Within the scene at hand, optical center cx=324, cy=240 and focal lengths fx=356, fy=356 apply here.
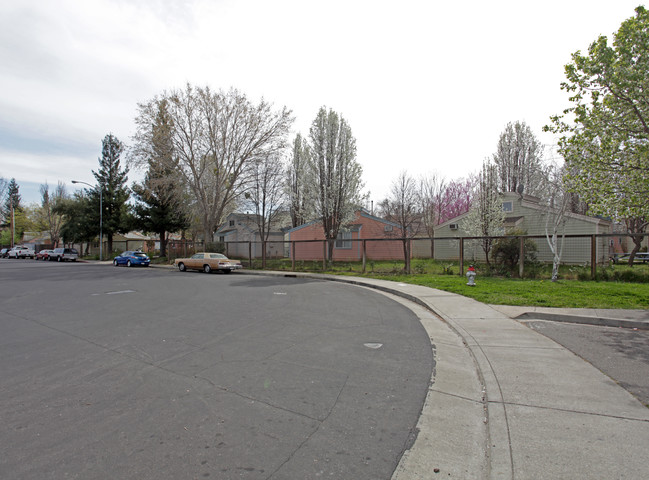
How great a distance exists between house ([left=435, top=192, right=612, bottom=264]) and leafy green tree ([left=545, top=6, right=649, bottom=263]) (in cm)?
750

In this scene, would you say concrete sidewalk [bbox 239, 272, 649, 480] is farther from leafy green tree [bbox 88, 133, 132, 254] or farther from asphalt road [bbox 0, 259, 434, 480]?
leafy green tree [bbox 88, 133, 132, 254]

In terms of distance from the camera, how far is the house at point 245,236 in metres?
37.0

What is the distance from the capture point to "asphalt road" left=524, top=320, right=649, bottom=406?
4.49 m

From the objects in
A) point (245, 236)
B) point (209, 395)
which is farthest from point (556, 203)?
point (245, 236)

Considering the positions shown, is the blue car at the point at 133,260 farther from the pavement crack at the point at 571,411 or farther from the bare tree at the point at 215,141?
the pavement crack at the point at 571,411

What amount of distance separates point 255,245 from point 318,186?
13703mm

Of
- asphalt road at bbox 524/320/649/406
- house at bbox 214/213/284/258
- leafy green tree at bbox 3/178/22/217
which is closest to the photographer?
asphalt road at bbox 524/320/649/406

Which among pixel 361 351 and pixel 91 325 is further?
pixel 91 325

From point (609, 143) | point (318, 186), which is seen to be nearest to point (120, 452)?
point (609, 143)

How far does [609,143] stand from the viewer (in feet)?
33.1

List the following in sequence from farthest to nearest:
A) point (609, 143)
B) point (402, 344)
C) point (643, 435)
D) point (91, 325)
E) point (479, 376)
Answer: point (609, 143), point (91, 325), point (402, 344), point (479, 376), point (643, 435)

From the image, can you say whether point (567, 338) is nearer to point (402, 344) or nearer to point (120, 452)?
point (402, 344)

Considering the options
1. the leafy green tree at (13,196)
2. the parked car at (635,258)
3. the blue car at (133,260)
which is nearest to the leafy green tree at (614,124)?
the parked car at (635,258)

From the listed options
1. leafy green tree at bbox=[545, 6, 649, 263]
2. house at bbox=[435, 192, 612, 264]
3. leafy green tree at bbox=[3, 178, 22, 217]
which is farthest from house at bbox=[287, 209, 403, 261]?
leafy green tree at bbox=[3, 178, 22, 217]
